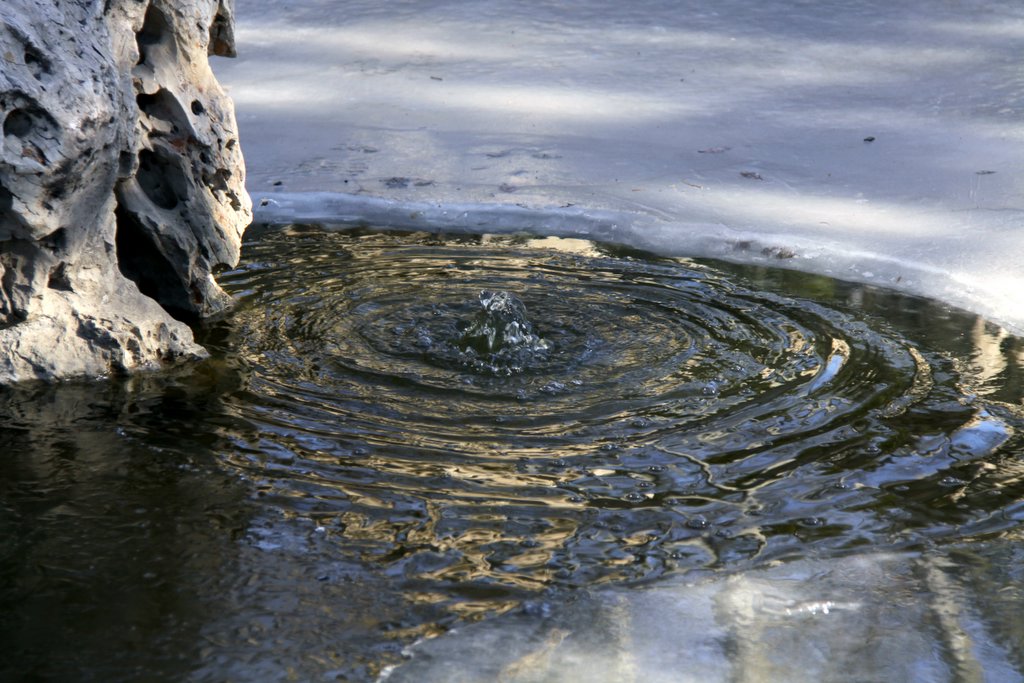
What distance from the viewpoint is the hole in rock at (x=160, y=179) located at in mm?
3389

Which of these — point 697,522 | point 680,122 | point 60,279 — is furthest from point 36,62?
point 680,122

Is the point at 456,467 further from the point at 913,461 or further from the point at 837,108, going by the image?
the point at 837,108

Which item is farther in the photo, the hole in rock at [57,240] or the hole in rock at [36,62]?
the hole in rock at [57,240]

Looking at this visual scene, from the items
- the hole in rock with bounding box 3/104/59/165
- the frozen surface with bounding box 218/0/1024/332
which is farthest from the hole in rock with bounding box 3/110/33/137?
the frozen surface with bounding box 218/0/1024/332

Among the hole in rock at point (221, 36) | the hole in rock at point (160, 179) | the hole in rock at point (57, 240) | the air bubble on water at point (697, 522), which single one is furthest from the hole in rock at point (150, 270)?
the air bubble on water at point (697, 522)

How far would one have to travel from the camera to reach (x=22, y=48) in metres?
2.71

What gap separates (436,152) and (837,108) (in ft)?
6.82

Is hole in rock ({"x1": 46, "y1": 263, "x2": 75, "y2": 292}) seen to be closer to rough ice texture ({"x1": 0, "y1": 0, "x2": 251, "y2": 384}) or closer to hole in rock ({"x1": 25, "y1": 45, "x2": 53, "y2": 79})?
rough ice texture ({"x1": 0, "y1": 0, "x2": 251, "y2": 384})

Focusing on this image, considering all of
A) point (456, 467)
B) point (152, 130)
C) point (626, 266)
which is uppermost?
point (152, 130)

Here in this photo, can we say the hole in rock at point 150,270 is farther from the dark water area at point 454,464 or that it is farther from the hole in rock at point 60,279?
the hole in rock at point 60,279

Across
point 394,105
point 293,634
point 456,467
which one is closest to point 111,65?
point 456,467

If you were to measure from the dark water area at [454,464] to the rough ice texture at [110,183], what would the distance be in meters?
0.15

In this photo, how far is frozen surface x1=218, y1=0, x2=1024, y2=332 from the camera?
14.2 feet

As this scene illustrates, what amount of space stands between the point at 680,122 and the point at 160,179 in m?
2.99
